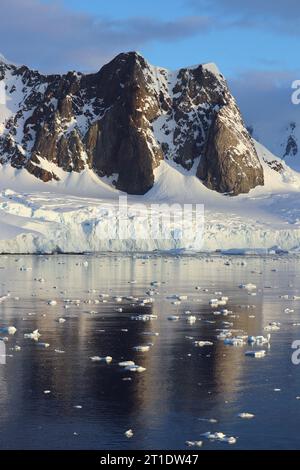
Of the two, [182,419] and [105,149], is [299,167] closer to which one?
[105,149]

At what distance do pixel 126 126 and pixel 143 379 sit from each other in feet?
378

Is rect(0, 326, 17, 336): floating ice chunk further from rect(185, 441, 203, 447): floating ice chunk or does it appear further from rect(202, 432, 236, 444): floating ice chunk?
rect(185, 441, 203, 447): floating ice chunk

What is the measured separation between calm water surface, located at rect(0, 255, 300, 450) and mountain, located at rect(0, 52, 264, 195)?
92753 millimetres

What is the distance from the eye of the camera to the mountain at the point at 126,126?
128 metres

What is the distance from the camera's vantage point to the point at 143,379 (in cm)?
1886

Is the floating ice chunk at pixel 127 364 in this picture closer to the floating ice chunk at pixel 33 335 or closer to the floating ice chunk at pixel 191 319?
the floating ice chunk at pixel 33 335

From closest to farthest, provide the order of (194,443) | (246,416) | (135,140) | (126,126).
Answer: (194,443), (246,416), (135,140), (126,126)

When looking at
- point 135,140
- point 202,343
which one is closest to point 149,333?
point 202,343

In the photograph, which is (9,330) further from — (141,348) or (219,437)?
(219,437)

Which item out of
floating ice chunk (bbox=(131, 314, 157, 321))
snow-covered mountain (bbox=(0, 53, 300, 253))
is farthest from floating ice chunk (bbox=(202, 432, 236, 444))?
snow-covered mountain (bbox=(0, 53, 300, 253))

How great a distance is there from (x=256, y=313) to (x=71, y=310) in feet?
23.3

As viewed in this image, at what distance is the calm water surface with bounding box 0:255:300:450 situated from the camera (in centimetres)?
1484

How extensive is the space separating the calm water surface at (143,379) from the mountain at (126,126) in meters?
92.8

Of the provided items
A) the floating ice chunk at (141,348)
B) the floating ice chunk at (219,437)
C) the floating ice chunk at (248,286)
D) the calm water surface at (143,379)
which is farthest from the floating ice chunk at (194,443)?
the floating ice chunk at (248,286)
